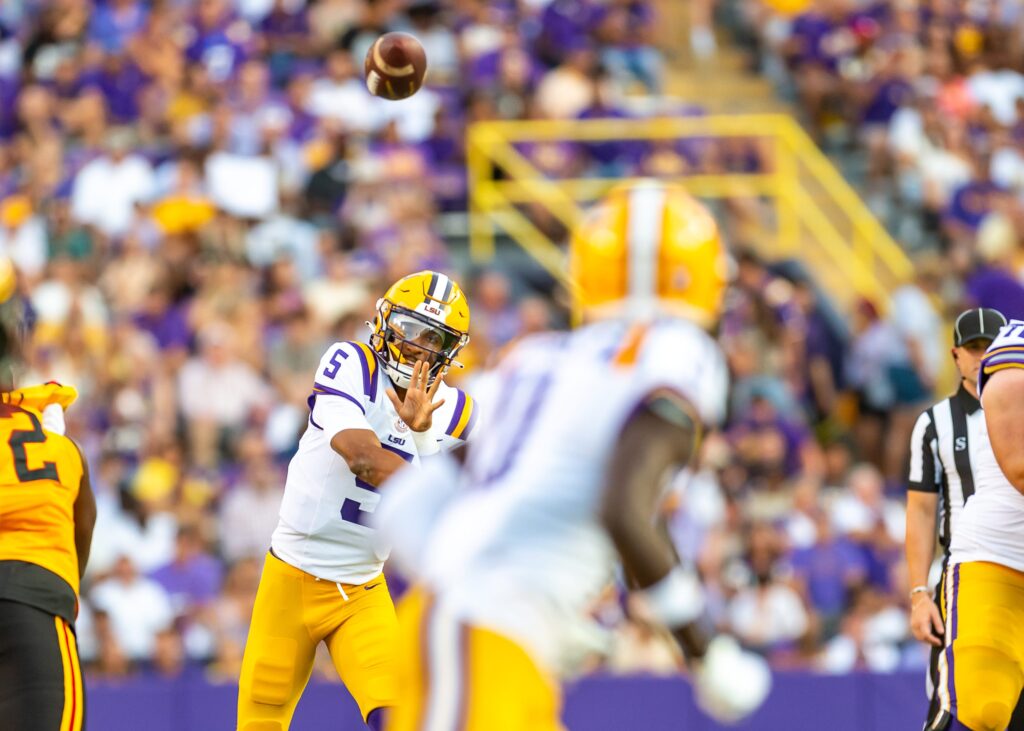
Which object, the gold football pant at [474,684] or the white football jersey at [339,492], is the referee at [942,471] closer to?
the white football jersey at [339,492]

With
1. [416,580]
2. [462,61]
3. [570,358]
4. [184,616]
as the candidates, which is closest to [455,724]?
[416,580]

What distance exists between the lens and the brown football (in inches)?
325

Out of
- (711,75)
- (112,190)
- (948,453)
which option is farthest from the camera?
(711,75)

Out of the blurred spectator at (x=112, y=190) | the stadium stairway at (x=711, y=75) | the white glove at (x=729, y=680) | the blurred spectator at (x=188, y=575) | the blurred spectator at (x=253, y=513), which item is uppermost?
the stadium stairway at (x=711, y=75)


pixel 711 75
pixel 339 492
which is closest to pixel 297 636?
pixel 339 492

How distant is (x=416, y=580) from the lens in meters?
4.66

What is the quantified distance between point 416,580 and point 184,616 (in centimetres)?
733

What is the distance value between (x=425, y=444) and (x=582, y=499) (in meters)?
2.94

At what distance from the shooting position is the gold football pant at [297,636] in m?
7.18

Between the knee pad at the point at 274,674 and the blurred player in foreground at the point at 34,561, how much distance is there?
1.17 m

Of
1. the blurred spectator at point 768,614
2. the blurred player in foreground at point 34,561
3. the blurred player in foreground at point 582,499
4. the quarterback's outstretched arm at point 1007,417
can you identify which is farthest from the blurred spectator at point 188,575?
the blurred player in foreground at point 582,499

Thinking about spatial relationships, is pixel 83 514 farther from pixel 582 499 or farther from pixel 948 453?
pixel 948 453

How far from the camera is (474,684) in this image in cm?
437

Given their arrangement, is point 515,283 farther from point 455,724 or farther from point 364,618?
point 455,724
